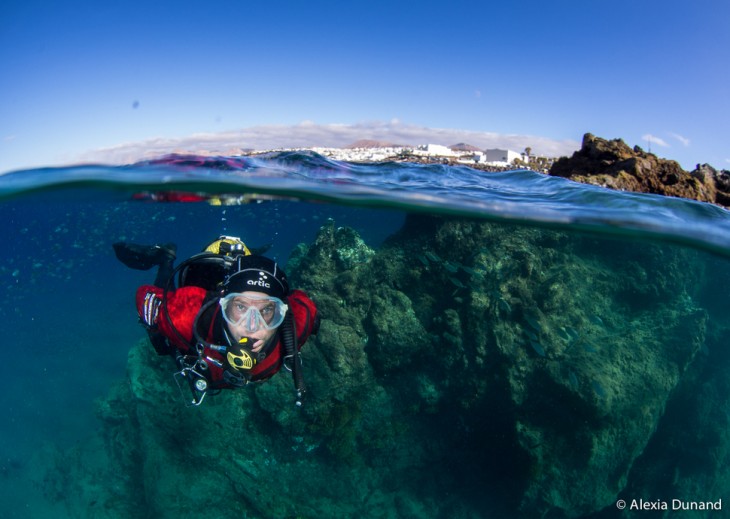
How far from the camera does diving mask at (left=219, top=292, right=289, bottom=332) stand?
488 centimetres

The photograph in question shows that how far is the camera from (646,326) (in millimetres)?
11391

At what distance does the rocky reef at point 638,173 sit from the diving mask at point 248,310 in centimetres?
795

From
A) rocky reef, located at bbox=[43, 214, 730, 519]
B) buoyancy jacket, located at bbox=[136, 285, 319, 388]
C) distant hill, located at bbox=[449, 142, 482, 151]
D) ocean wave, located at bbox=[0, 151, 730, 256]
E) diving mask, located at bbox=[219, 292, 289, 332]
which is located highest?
distant hill, located at bbox=[449, 142, 482, 151]

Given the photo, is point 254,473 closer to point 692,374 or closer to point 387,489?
point 387,489

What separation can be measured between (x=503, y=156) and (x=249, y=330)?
10.7 meters

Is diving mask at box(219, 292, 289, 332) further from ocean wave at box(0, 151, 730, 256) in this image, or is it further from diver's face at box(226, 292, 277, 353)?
ocean wave at box(0, 151, 730, 256)

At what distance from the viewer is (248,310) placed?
4914mm

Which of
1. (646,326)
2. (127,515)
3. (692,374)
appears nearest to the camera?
(127,515)

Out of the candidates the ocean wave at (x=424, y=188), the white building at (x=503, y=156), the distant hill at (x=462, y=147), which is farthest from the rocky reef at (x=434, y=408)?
the distant hill at (x=462, y=147)

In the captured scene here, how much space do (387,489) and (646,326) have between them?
29.8 ft

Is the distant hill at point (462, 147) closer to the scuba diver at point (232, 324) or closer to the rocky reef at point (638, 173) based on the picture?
the rocky reef at point (638, 173)

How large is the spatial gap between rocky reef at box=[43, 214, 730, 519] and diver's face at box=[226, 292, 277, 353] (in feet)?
12.6

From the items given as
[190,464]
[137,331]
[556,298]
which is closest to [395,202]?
[556,298]

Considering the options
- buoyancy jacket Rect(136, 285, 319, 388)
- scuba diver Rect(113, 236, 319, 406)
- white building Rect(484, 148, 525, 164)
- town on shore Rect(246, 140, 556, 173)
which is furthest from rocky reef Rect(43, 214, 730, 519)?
buoyancy jacket Rect(136, 285, 319, 388)
